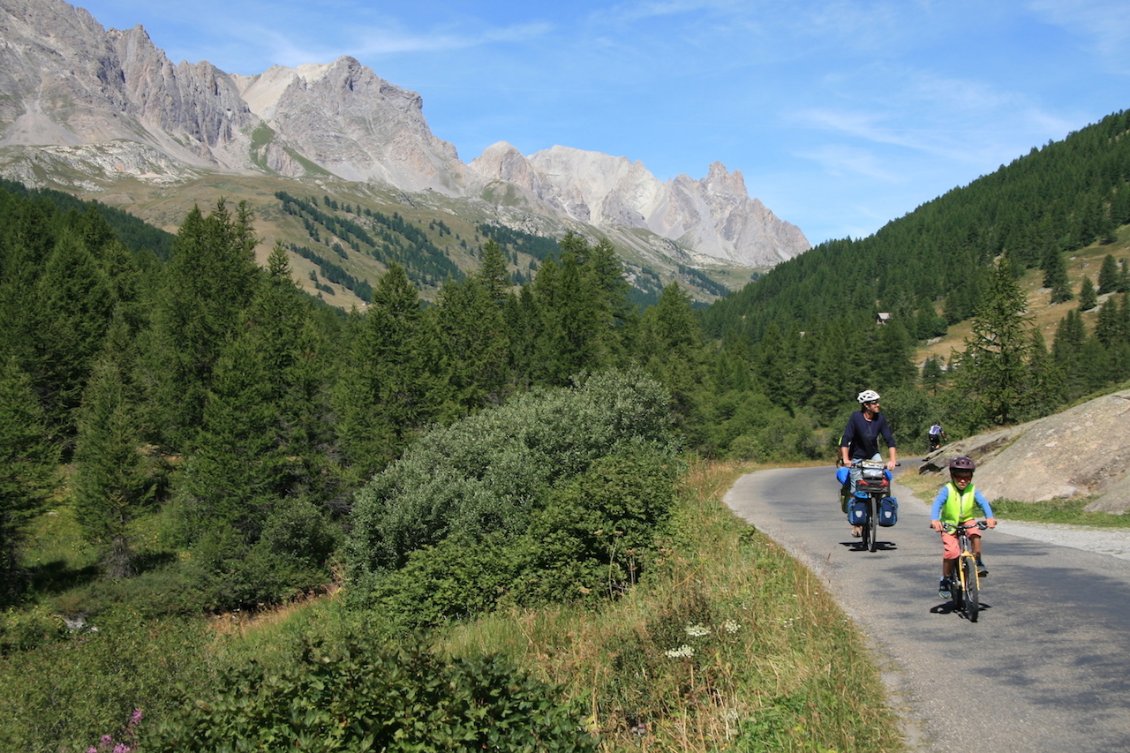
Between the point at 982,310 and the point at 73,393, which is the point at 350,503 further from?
the point at 982,310

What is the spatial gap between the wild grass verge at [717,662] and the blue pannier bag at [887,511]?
247cm

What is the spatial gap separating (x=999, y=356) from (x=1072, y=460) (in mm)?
28223

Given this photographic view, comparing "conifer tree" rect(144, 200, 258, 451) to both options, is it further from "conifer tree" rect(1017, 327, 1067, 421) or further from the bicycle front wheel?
"conifer tree" rect(1017, 327, 1067, 421)

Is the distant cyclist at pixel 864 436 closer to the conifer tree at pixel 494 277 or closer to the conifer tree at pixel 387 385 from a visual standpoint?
the conifer tree at pixel 387 385

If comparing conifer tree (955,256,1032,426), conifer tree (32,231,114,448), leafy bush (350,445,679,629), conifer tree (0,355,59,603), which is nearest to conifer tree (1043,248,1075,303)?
conifer tree (955,256,1032,426)

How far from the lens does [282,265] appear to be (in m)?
63.5

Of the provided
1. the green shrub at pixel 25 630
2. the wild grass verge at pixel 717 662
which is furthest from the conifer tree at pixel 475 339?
the wild grass verge at pixel 717 662

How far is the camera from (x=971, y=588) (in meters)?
8.74

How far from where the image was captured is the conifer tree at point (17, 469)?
40281 millimetres

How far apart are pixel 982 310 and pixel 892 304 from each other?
466ft

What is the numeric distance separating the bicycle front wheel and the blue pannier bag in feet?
15.0

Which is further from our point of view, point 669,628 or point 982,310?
point 982,310

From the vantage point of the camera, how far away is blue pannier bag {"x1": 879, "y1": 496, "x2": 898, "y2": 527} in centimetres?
1345

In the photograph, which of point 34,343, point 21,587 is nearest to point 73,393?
point 34,343
